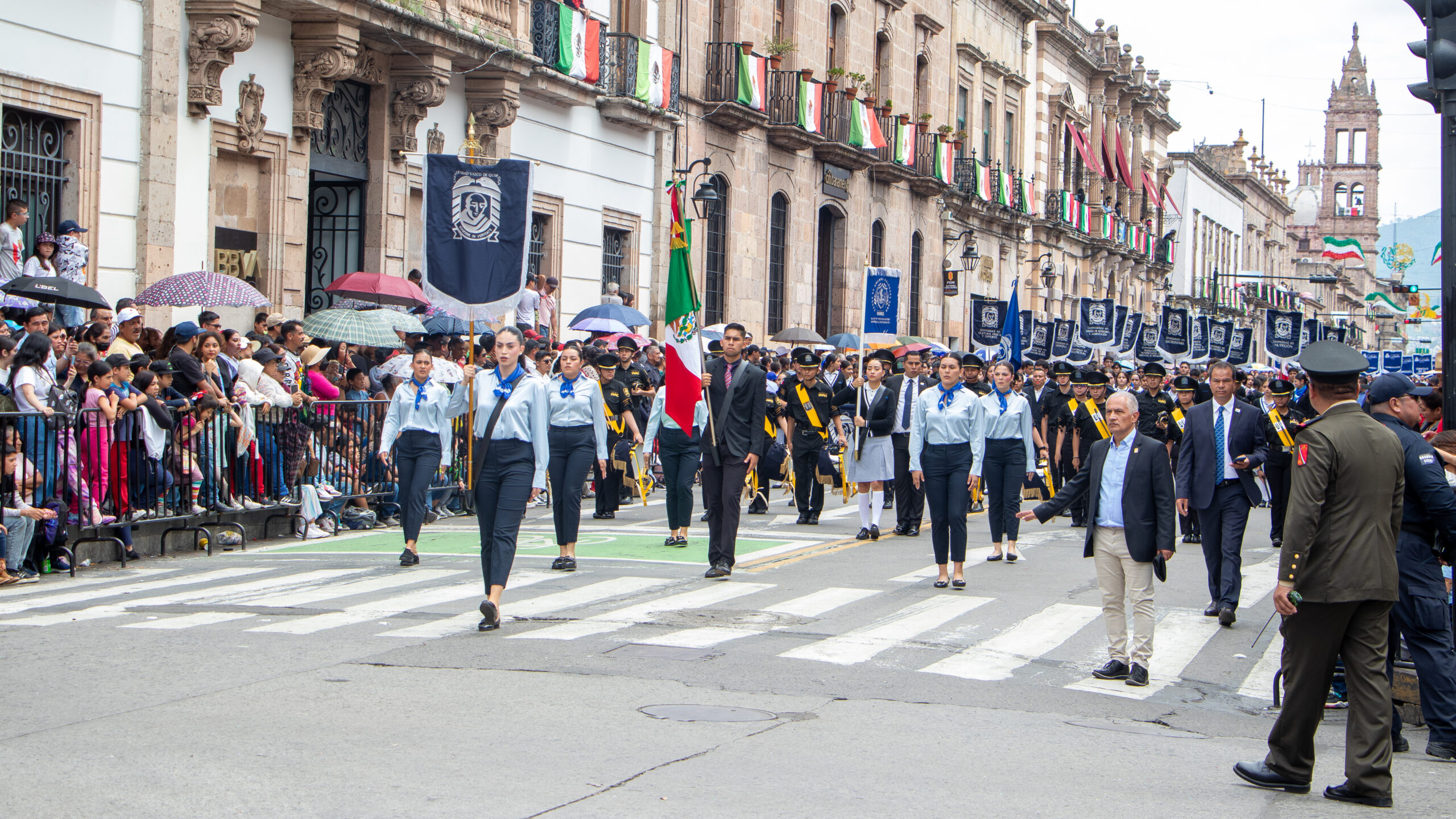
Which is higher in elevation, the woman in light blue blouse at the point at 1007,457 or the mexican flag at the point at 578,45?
the mexican flag at the point at 578,45

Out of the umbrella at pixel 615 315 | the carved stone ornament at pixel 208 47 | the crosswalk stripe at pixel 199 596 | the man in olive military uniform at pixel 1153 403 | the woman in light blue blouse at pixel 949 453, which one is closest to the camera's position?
the crosswalk stripe at pixel 199 596

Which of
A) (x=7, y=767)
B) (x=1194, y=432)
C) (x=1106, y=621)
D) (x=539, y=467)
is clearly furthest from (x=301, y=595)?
(x=1194, y=432)

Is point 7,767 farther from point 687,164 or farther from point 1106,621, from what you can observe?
point 687,164

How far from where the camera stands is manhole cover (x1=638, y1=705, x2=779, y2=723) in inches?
278

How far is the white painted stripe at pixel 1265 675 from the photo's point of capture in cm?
854

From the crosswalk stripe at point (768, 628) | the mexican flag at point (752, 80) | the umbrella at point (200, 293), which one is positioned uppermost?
the mexican flag at point (752, 80)

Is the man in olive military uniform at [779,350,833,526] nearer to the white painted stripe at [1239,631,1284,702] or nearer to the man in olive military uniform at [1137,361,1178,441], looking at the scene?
the man in olive military uniform at [1137,361,1178,441]

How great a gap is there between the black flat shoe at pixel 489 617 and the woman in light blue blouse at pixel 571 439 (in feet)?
9.54

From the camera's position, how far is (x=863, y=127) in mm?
35062

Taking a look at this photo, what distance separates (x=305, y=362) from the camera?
16016 millimetres

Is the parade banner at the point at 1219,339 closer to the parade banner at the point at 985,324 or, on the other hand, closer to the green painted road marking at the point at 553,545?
the parade banner at the point at 985,324

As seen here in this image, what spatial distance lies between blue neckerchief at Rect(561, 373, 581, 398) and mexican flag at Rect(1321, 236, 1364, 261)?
82687 mm

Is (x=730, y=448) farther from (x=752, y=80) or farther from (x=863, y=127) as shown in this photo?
(x=863, y=127)

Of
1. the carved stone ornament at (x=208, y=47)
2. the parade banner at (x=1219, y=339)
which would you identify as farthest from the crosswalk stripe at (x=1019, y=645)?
the parade banner at (x=1219, y=339)
